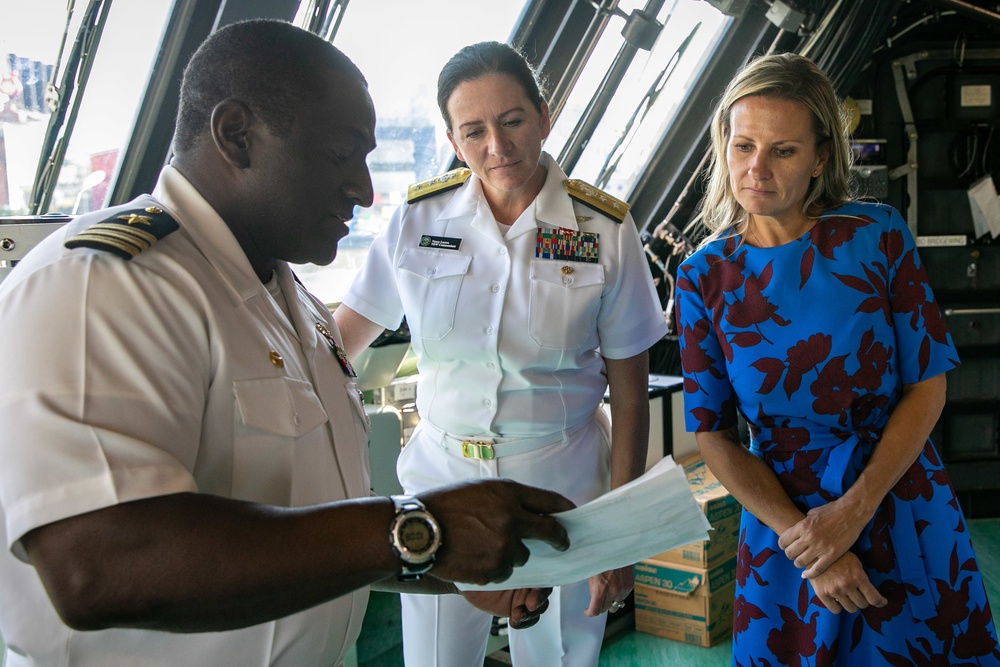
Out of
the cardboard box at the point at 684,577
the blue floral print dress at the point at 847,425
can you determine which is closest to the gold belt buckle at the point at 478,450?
the blue floral print dress at the point at 847,425

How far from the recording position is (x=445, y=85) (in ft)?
6.30

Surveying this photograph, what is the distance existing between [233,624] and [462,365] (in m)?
1.18

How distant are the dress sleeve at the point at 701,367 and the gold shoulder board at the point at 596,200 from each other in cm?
31

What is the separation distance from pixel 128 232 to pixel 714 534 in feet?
9.83

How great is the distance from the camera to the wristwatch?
851 millimetres

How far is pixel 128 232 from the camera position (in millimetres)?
932

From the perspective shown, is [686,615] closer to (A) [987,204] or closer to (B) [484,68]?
(B) [484,68]

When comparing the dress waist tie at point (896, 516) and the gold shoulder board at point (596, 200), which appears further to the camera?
the gold shoulder board at point (596, 200)

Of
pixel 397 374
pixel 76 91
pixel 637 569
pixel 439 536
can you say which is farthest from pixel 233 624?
pixel 637 569

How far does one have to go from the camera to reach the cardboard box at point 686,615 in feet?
11.5

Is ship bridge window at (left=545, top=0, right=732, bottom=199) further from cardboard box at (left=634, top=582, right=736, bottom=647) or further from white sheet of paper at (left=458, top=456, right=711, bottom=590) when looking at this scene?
white sheet of paper at (left=458, top=456, right=711, bottom=590)

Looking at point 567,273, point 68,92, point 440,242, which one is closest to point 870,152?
point 567,273

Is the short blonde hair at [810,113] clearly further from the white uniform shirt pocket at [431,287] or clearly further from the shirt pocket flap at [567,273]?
the white uniform shirt pocket at [431,287]

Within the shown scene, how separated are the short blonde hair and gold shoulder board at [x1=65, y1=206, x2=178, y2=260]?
1.23 meters
